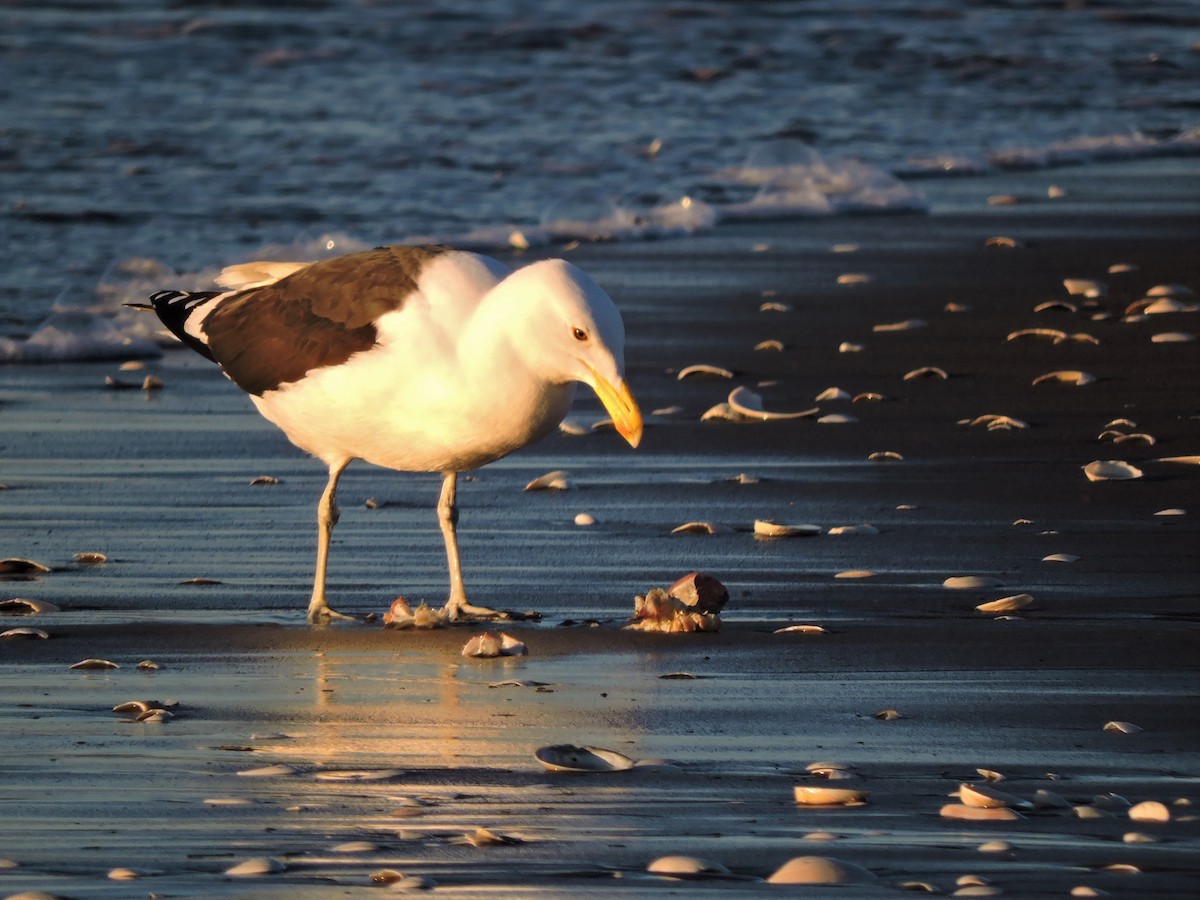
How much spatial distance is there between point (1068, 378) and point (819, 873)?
578cm

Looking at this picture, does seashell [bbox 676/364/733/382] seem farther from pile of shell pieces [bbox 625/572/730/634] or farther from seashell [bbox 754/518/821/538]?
pile of shell pieces [bbox 625/572/730/634]

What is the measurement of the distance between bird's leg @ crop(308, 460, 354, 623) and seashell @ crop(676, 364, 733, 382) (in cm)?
318

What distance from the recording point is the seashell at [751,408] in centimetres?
915

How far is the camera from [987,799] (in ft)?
14.9

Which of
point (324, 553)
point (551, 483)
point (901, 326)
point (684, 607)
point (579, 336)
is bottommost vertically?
point (684, 607)

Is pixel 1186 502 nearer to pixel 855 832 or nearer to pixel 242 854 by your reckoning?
pixel 855 832

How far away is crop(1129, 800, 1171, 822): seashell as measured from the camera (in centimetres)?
443

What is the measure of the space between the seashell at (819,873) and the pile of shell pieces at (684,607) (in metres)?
2.05

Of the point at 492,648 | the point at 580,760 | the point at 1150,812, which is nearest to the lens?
the point at 1150,812

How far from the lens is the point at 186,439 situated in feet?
29.7

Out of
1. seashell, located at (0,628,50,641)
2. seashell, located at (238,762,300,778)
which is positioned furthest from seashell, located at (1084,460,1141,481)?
seashell, located at (238,762,300,778)

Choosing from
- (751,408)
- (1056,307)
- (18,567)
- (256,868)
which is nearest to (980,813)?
(256,868)

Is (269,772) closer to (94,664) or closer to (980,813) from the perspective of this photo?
(94,664)

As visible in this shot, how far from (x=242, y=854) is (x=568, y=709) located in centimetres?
132
